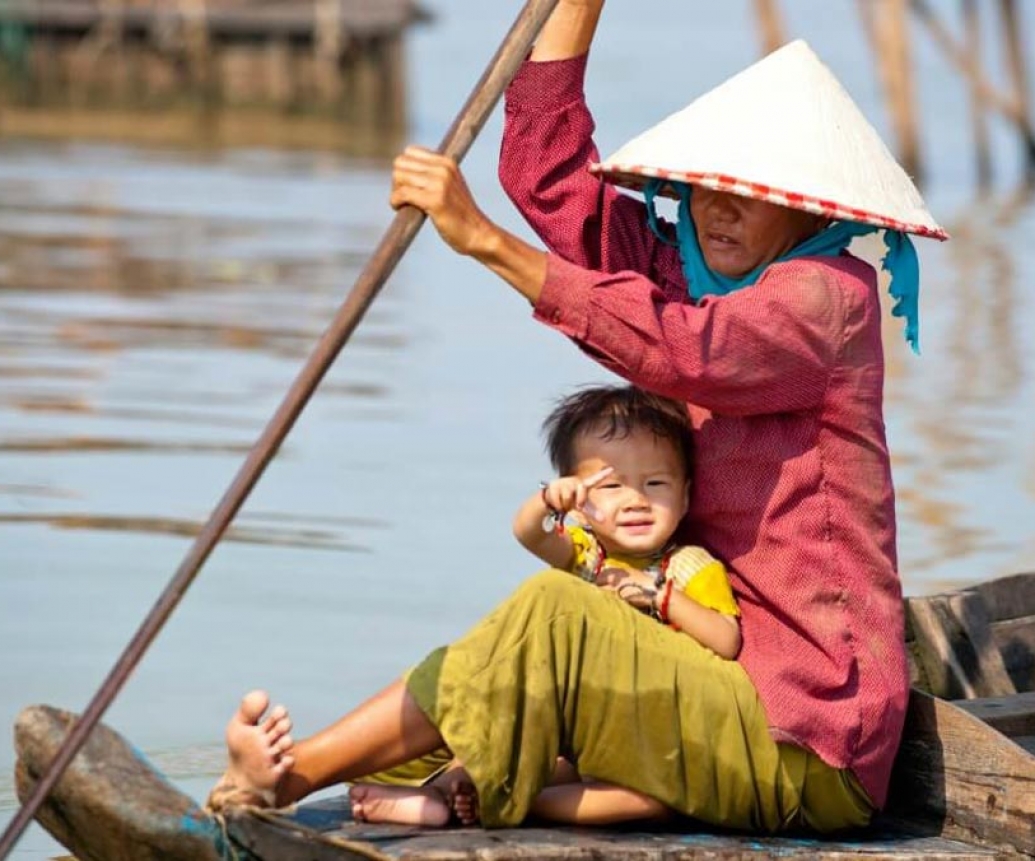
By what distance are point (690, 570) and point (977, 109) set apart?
19.1 metres

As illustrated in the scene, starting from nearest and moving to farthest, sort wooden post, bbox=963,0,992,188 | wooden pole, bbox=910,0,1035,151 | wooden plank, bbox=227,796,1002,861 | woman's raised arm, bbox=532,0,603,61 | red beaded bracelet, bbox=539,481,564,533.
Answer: wooden plank, bbox=227,796,1002,861 < red beaded bracelet, bbox=539,481,564,533 < woman's raised arm, bbox=532,0,603,61 < wooden pole, bbox=910,0,1035,151 < wooden post, bbox=963,0,992,188

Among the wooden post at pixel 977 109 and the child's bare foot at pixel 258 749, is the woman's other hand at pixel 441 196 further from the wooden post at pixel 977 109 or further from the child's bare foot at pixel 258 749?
the wooden post at pixel 977 109

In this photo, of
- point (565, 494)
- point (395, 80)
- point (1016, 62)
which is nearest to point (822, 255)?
point (565, 494)

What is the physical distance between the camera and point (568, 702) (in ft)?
12.0

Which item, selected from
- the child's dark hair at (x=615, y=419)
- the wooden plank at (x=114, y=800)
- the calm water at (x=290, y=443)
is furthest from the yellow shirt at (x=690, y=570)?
the calm water at (x=290, y=443)

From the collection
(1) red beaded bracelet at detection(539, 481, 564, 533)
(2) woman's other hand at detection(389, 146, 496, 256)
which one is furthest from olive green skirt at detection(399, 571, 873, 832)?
(2) woman's other hand at detection(389, 146, 496, 256)

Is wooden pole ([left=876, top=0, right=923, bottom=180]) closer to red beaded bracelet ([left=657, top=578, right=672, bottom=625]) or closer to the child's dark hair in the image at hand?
the child's dark hair

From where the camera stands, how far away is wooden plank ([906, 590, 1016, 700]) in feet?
15.0

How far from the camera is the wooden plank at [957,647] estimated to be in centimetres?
456

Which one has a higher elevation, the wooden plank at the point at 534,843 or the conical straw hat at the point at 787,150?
the conical straw hat at the point at 787,150

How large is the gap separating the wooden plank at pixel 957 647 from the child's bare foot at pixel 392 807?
3.98 ft

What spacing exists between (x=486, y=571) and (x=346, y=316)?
11.4 feet

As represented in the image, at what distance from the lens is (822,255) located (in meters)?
3.83

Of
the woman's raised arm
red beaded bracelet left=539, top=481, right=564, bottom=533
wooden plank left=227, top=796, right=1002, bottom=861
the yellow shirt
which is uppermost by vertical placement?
the woman's raised arm
